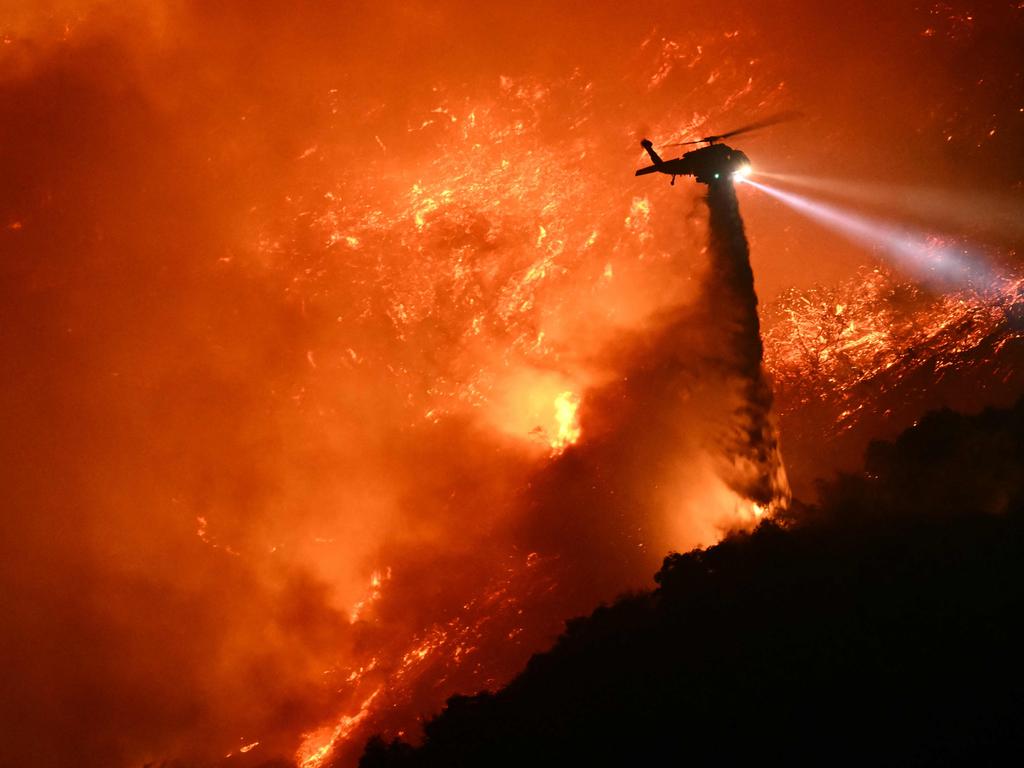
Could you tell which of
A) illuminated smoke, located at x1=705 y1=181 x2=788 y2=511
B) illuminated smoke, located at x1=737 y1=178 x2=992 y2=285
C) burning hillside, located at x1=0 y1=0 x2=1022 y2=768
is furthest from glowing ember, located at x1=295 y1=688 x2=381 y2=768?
illuminated smoke, located at x1=737 y1=178 x2=992 y2=285

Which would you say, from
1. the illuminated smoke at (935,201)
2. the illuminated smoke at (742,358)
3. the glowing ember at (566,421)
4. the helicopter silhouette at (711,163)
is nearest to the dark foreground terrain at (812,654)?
the illuminated smoke at (742,358)

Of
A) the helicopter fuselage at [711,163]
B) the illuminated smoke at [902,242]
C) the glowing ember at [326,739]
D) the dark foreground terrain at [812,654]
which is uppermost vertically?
the helicopter fuselage at [711,163]

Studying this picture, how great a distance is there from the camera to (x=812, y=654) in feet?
41.6

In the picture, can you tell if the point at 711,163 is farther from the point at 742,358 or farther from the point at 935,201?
the point at 935,201

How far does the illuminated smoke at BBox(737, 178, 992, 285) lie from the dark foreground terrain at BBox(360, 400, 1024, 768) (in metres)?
6.62

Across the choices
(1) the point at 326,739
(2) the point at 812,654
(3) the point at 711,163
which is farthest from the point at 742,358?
(1) the point at 326,739

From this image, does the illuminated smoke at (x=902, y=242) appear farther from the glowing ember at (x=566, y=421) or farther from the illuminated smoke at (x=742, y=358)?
the glowing ember at (x=566, y=421)

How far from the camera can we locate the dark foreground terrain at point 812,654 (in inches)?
448

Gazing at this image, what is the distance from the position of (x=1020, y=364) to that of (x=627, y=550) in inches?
502

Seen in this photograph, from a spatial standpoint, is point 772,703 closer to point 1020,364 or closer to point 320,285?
point 1020,364

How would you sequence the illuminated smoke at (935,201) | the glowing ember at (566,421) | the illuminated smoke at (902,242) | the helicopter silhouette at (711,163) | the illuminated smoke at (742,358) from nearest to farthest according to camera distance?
the helicopter silhouette at (711,163)
the illuminated smoke at (742,358)
the illuminated smoke at (902,242)
the illuminated smoke at (935,201)
the glowing ember at (566,421)

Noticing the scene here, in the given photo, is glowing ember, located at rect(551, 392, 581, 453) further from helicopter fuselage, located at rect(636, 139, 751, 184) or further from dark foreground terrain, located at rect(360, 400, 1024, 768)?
helicopter fuselage, located at rect(636, 139, 751, 184)

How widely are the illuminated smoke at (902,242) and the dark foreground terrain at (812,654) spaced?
662 centimetres

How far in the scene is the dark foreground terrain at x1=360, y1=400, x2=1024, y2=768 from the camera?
11391 millimetres
